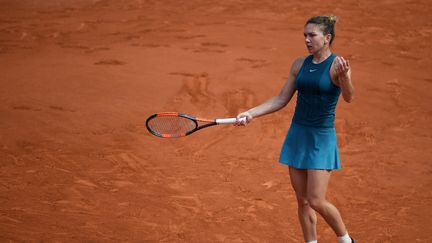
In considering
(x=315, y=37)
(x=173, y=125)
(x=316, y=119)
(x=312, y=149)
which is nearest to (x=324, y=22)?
(x=315, y=37)

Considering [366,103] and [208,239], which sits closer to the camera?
[208,239]

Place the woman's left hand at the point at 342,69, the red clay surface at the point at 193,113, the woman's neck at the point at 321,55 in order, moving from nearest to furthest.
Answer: the woman's left hand at the point at 342,69 → the woman's neck at the point at 321,55 → the red clay surface at the point at 193,113

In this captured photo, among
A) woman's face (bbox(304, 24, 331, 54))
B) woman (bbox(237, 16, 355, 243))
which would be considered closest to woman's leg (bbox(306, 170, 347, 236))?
woman (bbox(237, 16, 355, 243))

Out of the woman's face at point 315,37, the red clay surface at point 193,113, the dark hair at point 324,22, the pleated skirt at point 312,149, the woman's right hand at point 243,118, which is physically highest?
the dark hair at point 324,22

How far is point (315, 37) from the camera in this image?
173 inches

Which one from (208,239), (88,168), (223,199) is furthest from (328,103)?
(88,168)

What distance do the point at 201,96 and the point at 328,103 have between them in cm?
501

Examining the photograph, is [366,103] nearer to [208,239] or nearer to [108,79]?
[108,79]

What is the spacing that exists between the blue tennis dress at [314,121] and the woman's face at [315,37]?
0.41 ft

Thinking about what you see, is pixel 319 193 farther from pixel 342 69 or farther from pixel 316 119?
pixel 342 69

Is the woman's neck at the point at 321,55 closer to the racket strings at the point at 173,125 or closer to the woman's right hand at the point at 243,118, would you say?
the woman's right hand at the point at 243,118

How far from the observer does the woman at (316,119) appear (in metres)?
4.42

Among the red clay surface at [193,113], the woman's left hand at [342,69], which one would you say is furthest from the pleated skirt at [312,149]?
the red clay surface at [193,113]

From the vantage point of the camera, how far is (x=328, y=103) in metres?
4.53
